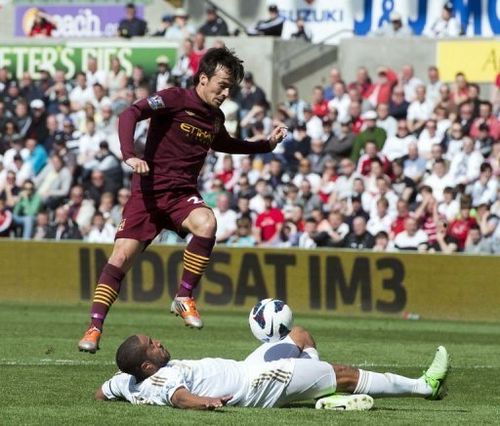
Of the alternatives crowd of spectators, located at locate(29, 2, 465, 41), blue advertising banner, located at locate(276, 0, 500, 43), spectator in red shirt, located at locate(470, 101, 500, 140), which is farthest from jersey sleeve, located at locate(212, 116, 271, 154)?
blue advertising banner, located at locate(276, 0, 500, 43)

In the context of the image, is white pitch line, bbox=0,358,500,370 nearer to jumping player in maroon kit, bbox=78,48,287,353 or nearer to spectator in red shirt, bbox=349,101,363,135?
jumping player in maroon kit, bbox=78,48,287,353

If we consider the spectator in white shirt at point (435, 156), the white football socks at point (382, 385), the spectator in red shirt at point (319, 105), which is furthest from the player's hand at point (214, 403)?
the spectator in red shirt at point (319, 105)

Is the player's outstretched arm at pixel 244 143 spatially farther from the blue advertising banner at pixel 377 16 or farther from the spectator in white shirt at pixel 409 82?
the blue advertising banner at pixel 377 16

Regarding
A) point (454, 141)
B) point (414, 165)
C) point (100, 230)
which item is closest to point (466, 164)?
point (454, 141)

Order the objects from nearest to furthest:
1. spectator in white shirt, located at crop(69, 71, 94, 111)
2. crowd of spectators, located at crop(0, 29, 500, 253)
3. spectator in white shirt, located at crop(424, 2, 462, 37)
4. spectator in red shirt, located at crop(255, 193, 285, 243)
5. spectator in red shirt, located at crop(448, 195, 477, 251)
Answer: spectator in red shirt, located at crop(448, 195, 477, 251) < crowd of spectators, located at crop(0, 29, 500, 253) < spectator in red shirt, located at crop(255, 193, 285, 243) < spectator in white shirt, located at crop(424, 2, 462, 37) < spectator in white shirt, located at crop(69, 71, 94, 111)

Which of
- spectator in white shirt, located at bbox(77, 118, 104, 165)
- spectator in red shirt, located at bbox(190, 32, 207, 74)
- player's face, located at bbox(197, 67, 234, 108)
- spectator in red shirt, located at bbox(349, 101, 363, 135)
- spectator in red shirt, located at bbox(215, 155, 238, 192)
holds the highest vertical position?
spectator in red shirt, located at bbox(190, 32, 207, 74)

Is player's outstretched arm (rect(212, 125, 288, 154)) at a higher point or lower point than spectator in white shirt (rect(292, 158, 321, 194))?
higher

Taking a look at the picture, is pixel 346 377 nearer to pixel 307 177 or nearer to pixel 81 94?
pixel 307 177

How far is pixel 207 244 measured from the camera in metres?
12.5

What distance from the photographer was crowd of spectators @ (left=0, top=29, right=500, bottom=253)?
23234mm

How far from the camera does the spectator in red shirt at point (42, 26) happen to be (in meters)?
32.6

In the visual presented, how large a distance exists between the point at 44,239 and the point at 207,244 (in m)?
13.0

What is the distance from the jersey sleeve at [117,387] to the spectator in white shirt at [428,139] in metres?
14.4

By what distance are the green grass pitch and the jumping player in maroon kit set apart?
113 centimetres
